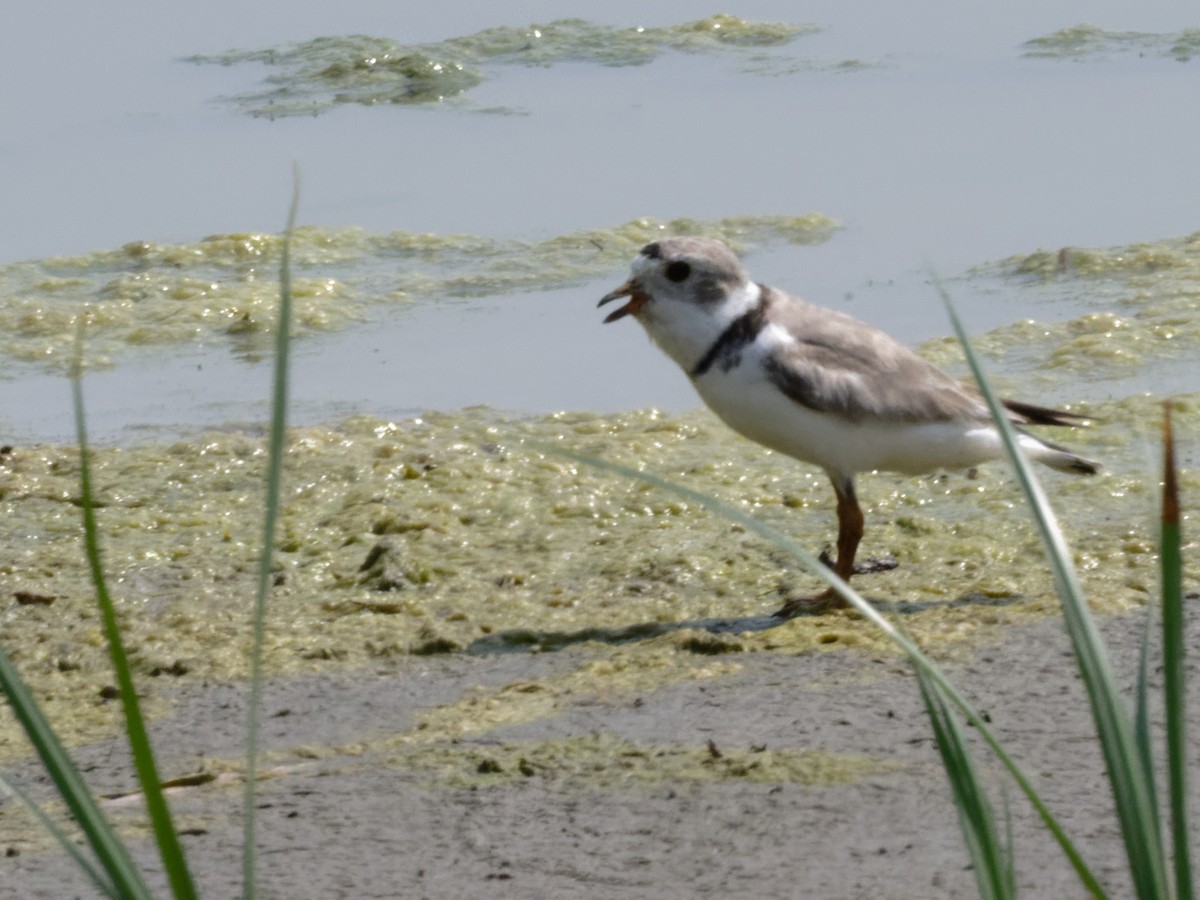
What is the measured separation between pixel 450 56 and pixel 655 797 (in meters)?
8.63

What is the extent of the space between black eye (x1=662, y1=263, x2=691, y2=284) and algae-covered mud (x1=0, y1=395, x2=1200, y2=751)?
2.42 ft

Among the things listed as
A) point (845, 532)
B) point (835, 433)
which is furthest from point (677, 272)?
point (845, 532)

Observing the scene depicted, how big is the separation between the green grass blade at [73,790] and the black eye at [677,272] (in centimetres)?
328

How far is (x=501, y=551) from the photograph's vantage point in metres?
5.14

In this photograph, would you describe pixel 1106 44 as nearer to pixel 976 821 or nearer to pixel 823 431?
pixel 823 431

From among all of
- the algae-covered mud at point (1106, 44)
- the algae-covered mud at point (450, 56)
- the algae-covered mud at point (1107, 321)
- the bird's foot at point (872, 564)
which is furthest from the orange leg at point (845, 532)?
the algae-covered mud at point (1106, 44)

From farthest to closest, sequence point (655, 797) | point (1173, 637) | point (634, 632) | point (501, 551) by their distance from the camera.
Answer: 1. point (501, 551)
2. point (634, 632)
3. point (655, 797)
4. point (1173, 637)

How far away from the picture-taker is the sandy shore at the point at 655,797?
2986 millimetres

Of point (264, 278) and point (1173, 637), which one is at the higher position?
point (1173, 637)

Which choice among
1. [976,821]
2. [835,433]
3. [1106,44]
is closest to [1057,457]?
[835,433]

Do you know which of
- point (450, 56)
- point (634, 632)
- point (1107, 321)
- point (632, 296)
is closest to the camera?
point (634, 632)

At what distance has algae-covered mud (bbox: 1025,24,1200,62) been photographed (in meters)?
10.9

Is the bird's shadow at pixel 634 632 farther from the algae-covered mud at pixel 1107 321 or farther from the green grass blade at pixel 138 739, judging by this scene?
the green grass blade at pixel 138 739

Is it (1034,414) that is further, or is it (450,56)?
(450,56)
